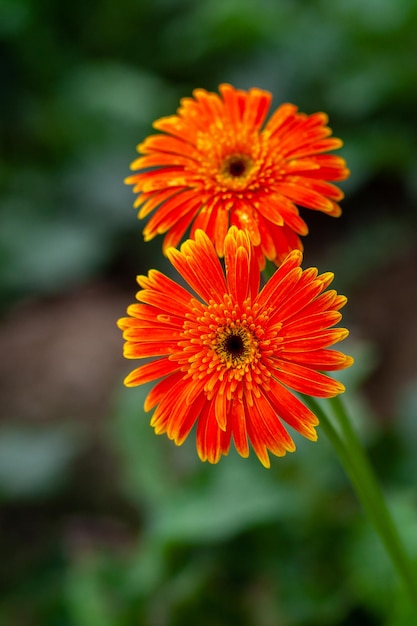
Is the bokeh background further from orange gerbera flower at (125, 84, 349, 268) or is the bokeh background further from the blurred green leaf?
orange gerbera flower at (125, 84, 349, 268)

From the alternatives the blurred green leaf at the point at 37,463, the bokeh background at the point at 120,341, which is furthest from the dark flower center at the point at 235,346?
the blurred green leaf at the point at 37,463

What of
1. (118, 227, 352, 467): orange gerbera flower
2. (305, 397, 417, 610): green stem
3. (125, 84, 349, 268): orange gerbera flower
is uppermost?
(125, 84, 349, 268): orange gerbera flower

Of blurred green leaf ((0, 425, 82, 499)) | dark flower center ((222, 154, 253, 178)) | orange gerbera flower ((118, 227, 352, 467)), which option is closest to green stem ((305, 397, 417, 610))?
orange gerbera flower ((118, 227, 352, 467))

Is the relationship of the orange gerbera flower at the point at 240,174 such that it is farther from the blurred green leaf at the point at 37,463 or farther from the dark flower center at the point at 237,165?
the blurred green leaf at the point at 37,463

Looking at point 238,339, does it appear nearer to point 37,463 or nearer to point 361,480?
point 361,480

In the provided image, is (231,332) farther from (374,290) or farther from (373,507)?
(374,290)

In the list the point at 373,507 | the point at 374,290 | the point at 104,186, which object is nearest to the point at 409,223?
the point at 374,290
